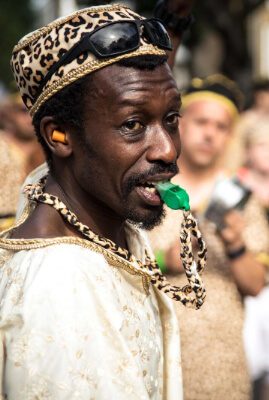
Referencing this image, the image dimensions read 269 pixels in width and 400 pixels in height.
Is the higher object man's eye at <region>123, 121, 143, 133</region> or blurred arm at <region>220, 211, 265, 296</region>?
man's eye at <region>123, 121, 143, 133</region>

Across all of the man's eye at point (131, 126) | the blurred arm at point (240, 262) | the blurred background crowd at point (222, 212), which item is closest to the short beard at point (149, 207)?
the man's eye at point (131, 126)

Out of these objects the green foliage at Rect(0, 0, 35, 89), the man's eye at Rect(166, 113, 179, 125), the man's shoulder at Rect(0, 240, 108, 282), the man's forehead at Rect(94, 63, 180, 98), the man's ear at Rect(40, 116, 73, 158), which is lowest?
the green foliage at Rect(0, 0, 35, 89)

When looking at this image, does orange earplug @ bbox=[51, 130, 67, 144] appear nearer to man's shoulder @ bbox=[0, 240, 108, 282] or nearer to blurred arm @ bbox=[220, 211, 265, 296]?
man's shoulder @ bbox=[0, 240, 108, 282]

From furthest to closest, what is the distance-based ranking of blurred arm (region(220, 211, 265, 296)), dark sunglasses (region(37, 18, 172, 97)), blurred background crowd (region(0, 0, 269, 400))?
blurred arm (region(220, 211, 265, 296))
blurred background crowd (region(0, 0, 269, 400))
dark sunglasses (region(37, 18, 172, 97))

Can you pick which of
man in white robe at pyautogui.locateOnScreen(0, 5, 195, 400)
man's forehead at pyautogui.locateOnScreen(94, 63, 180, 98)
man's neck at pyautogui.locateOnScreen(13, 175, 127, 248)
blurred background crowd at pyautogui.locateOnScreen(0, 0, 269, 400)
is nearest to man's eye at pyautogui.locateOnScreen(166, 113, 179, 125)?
man in white robe at pyautogui.locateOnScreen(0, 5, 195, 400)

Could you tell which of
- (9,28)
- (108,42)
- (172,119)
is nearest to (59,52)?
(108,42)

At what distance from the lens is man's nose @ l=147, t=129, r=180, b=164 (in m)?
2.49

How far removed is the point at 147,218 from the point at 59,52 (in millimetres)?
554

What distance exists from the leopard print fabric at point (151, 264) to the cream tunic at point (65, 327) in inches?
3.2

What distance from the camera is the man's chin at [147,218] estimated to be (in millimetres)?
2551

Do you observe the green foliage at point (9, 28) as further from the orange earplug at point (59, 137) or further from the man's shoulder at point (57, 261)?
the man's shoulder at point (57, 261)

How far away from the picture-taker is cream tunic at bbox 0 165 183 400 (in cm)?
224

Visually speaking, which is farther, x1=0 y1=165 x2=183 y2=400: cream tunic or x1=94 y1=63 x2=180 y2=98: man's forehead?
x1=94 y1=63 x2=180 y2=98: man's forehead

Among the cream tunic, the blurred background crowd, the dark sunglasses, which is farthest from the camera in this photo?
the blurred background crowd
